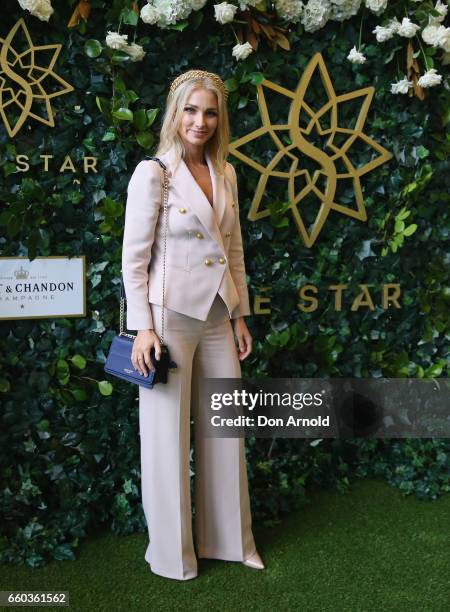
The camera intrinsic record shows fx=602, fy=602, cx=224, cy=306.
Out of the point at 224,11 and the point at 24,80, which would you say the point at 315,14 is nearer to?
the point at 224,11

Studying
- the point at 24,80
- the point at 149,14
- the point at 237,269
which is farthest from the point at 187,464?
the point at 149,14

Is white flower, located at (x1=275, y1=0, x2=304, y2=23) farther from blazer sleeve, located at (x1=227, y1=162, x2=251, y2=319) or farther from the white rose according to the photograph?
blazer sleeve, located at (x1=227, y1=162, x2=251, y2=319)

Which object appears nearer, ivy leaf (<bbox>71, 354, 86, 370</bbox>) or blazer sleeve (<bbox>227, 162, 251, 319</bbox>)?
blazer sleeve (<bbox>227, 162, 251, 319</bbox>)

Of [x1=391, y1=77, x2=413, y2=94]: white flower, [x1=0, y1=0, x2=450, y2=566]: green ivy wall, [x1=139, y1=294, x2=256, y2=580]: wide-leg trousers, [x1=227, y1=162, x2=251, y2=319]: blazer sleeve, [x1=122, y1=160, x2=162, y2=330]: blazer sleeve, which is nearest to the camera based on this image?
[x1=122, y1=160, x2=162, y2=330]: blazer sleeve

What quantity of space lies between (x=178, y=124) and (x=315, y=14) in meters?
0.80

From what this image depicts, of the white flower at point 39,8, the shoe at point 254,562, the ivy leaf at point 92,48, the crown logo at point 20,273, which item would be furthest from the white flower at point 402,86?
the shoe at point 254,562

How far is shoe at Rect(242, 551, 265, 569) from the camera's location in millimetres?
2064

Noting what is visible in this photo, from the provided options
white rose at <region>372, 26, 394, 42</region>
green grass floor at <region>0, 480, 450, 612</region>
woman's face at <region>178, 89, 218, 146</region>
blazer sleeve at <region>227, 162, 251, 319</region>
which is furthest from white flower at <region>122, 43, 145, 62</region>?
Answer: green grass floor at <region>0, 480, 450, 612</region>

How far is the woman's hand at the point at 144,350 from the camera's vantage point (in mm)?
1772

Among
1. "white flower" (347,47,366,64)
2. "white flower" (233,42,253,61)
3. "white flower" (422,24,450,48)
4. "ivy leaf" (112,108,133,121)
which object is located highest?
"white flower" (422,24,450,48)

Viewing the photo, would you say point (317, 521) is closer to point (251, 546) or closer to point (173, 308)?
point (251, 546)

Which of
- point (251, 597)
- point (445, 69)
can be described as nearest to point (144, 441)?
point (251, 597)

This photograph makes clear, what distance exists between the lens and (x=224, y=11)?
206 cm

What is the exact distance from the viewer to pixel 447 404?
270 cm
